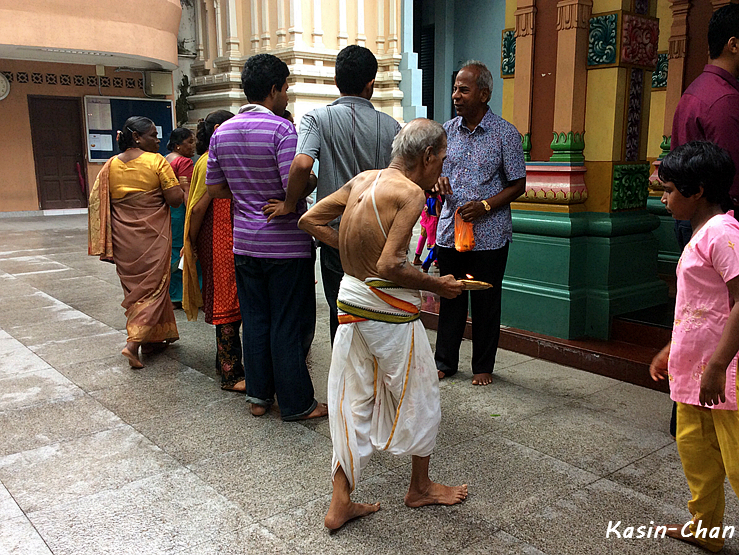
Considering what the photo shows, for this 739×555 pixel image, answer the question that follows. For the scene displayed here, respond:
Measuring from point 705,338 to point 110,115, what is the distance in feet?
49.1

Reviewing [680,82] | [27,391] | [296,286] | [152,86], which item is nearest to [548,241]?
[296,286]

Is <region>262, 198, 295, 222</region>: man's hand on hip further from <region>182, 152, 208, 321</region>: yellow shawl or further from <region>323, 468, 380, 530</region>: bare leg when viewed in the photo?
<region>323, 468, 380, 530</region>: bare leg

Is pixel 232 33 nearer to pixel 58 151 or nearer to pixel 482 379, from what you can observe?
pixel 58 151

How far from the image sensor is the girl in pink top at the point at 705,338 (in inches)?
82.7

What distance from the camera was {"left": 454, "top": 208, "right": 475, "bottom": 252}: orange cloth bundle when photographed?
389 centimetres

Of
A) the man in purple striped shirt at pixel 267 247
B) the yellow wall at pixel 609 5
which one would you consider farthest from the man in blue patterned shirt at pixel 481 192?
the yellow wall at pixel 609 5

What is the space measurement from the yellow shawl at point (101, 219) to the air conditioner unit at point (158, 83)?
37.5ft

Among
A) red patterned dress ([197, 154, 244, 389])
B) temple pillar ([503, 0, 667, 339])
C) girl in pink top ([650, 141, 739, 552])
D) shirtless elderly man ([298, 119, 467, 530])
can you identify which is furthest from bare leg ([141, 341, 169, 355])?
girl in pink top ([650, 141, 739, 552])

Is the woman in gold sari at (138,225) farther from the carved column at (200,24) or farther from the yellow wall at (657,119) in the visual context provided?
the carved column at (200,24)

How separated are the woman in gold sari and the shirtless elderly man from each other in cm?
239

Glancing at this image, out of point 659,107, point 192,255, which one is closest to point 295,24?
point 659,107

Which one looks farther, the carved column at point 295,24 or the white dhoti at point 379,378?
the carved column at point 295,24

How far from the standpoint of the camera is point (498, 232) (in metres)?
3.95

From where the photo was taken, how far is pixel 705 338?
2203 millimetres
